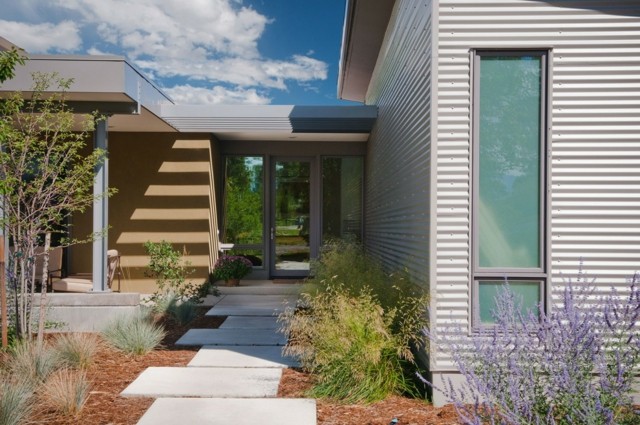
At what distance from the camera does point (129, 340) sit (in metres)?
6.07

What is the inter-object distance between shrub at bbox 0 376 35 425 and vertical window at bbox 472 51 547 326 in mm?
3368

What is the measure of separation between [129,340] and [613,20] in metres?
5.42

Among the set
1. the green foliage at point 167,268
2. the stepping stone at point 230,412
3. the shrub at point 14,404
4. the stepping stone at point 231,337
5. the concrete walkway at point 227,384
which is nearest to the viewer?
the shrub at point 14,404

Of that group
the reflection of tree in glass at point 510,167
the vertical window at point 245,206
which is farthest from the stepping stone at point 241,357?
the vertical window at point 245,206

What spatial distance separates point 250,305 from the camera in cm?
945

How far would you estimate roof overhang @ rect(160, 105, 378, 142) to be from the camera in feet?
33.2

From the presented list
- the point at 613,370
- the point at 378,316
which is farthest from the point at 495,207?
the point at 613,370

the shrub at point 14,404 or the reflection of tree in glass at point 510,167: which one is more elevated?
the reflection of tree in glass at point 510,167

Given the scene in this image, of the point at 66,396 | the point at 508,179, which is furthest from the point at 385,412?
the point at 66,396

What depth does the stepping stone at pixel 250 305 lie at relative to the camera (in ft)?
28.4

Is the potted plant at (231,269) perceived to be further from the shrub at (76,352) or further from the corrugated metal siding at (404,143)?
the shrub at (76,352)

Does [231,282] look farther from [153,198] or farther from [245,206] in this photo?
[153,198]

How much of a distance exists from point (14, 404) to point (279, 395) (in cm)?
196

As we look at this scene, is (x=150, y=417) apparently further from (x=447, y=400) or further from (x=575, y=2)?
(x=575, y=2)
